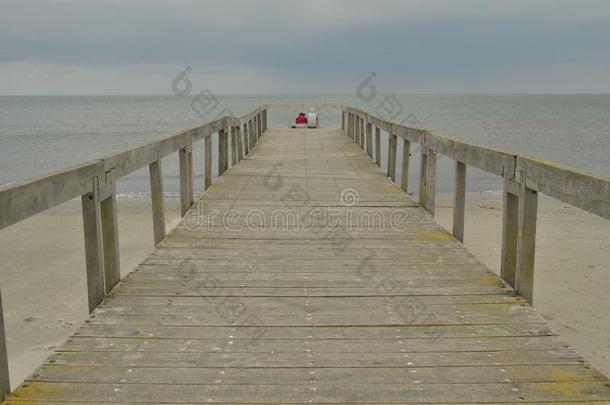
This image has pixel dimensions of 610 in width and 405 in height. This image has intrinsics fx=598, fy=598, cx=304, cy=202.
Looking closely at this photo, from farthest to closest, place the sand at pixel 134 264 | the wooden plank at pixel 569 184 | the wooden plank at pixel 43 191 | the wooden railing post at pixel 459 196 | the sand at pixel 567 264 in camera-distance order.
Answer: the sand at pixel 567 264 → the sand at pixel 134 264 → the wooden railing post at pixel 459 196 → the wooden plank at pixel 569 184 → the wooden plank at pixel 43 191

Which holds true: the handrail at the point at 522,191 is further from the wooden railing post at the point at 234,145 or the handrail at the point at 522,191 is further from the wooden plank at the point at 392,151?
the wooden railing post at the point at 234,145

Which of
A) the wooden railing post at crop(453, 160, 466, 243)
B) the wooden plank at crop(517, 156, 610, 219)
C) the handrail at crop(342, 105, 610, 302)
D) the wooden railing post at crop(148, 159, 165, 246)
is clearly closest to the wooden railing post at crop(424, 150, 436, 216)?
the handrail at crop(342, 105, 610, 302)

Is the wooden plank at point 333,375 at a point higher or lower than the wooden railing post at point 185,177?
lower

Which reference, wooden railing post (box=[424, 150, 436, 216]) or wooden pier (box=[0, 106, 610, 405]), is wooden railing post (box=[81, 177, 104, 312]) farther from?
wooden railing post (box=[424, 150, 436, 216])

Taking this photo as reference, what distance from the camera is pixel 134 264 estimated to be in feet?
36.8

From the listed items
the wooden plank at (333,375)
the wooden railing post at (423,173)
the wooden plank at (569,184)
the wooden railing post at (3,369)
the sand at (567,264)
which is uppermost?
the wooden plank at (569,184)

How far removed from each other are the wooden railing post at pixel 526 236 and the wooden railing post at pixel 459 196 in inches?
55.4

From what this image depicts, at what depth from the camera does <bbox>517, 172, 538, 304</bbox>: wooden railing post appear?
415cm

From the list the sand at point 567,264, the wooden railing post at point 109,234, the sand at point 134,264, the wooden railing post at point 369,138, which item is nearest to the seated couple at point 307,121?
the sand at point 567,264

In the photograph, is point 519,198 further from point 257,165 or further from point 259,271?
point 257,165

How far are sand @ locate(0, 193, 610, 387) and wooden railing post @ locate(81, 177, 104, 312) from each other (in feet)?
10.7

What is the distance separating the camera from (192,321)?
3.86m

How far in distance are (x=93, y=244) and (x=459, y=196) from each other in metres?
3.36

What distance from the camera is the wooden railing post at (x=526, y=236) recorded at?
4.15m
